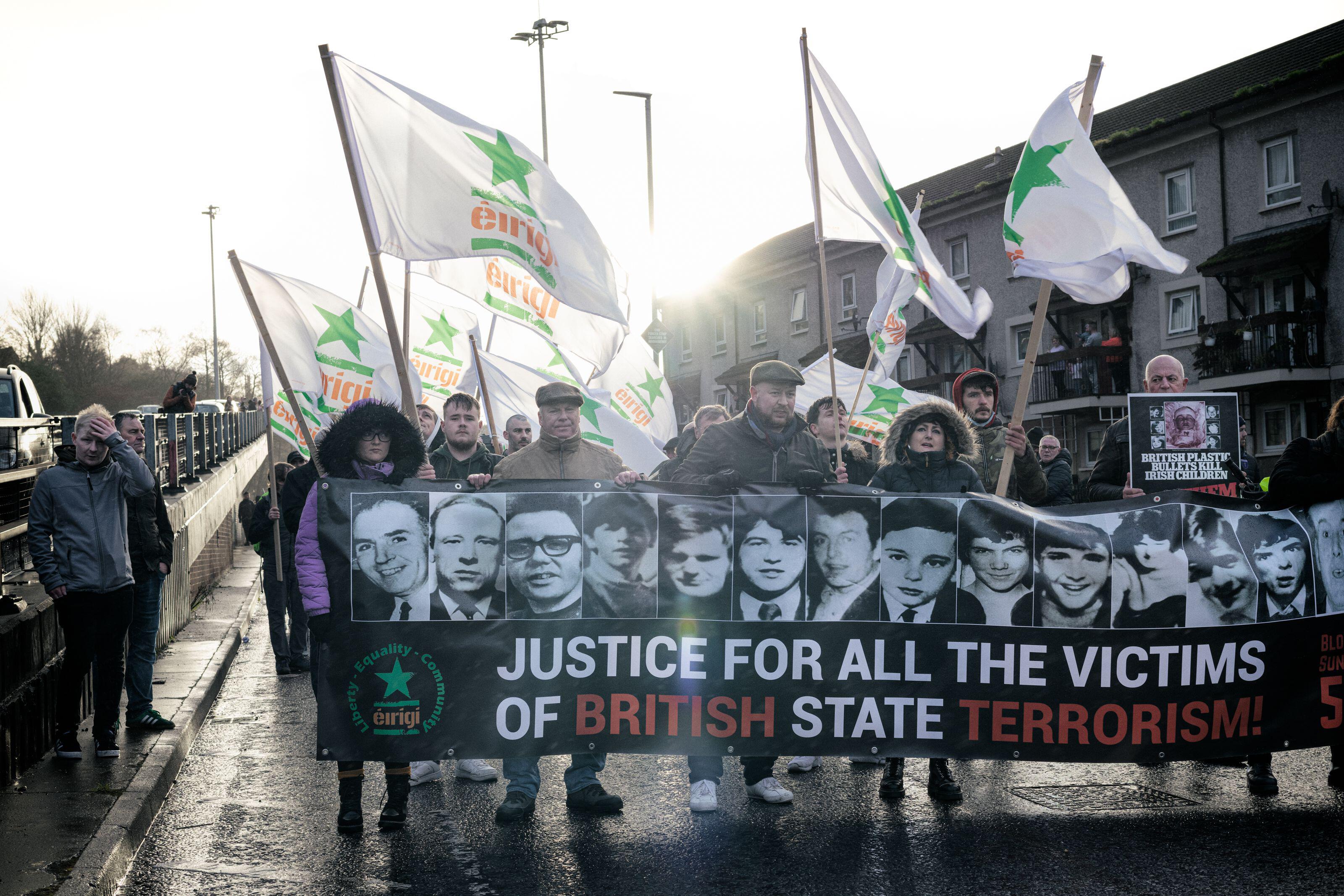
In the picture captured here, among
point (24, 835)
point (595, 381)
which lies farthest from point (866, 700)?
point (595, 381)

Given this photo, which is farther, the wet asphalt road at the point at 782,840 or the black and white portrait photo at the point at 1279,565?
the black and white portrait photo at the point at 1279,565

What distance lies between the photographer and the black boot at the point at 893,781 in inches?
238

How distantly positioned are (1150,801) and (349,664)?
Result: 3.78m

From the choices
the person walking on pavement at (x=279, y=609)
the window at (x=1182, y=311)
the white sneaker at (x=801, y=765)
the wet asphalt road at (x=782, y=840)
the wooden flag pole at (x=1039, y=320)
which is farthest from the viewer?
the window at (x=1182, y=311)

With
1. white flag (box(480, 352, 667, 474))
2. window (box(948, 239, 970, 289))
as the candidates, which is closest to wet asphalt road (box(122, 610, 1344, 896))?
white flag (box(480, 352, 667, 474))

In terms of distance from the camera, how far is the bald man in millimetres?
7059

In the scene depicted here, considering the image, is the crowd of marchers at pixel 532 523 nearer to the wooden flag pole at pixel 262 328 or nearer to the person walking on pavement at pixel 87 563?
the person walking on pavement at pixel 87 563

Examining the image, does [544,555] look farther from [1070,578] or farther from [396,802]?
[1070,578]

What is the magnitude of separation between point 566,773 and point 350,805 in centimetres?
103

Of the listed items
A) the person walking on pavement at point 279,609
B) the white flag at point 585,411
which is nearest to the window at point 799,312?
the white flag at point 585,411

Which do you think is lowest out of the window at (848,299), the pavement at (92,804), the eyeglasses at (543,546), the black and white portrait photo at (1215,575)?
the pavement at (92,804)

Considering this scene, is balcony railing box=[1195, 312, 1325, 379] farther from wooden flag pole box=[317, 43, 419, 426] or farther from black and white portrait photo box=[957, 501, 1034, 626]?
wooden flag pole box=[317, 43, 419, 426]

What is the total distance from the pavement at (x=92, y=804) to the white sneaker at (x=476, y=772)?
1527 millimetres

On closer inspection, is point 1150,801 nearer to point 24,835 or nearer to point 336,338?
point 24,835
